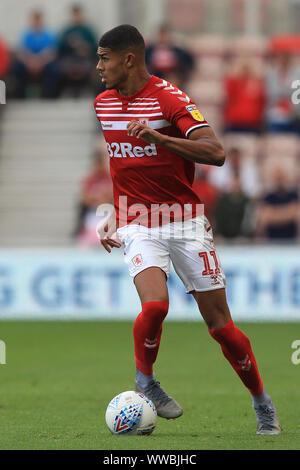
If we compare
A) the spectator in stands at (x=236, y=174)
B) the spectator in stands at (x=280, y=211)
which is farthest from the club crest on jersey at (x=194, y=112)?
the spectator in stands at (x=280, y=211)

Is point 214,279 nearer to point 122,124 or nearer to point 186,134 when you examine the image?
point 186,134

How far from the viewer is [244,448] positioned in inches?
247

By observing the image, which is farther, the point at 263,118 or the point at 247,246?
the point at 263,118

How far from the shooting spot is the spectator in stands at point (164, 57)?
1795cm

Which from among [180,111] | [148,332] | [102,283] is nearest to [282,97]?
[102,283]

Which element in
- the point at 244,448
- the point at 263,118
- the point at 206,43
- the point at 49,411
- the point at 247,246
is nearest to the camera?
the point at 244,448

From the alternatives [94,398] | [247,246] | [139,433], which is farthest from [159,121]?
[247,246]

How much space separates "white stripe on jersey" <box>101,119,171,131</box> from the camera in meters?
6.98

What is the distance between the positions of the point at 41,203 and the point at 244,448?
502 inches

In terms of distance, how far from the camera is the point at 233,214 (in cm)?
1571

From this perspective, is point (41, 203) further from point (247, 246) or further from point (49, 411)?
point (49, 411)
